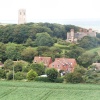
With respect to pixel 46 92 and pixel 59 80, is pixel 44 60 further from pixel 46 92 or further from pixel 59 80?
pixel 46 92

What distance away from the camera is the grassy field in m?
15.6

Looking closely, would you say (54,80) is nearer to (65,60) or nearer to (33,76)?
(33,76)

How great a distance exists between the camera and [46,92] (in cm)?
1677

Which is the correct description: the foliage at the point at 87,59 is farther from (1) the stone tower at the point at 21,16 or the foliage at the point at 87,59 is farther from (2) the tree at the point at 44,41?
(1) the stone tower at the point at 21,16

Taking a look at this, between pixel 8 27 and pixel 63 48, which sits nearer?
pixel 63 48

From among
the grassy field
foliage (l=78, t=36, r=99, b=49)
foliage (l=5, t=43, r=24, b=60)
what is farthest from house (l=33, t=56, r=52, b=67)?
the grassy field

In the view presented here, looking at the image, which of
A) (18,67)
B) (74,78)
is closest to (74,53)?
(18,67)

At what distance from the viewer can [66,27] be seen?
47531 millimetres

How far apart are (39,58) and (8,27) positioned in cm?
1429

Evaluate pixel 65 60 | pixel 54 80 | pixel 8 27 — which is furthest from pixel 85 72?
pixel 8 27

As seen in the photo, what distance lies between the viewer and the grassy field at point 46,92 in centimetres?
1560

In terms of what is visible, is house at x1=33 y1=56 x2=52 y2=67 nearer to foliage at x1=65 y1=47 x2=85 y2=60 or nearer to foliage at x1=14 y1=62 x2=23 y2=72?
foliage at x1=65 y1=47 x2=85 y2=60

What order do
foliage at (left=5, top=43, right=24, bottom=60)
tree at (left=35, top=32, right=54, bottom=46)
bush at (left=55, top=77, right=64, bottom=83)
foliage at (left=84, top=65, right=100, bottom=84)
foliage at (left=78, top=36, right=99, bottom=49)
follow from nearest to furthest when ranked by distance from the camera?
foliage at (left=84, top=65, right=100, bottom=84) < bush at (left=55, top=77, right=64, bottom=83) < foliage at (left=5, top=43, right=24, bottom=60) < foliage at (left=78, top=36, right=99, bottom=49) < tree at (left=35, top=32, right=54, bottom=46)

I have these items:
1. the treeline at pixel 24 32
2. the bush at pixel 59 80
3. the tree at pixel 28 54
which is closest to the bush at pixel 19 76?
the bush at pixel 59 80
